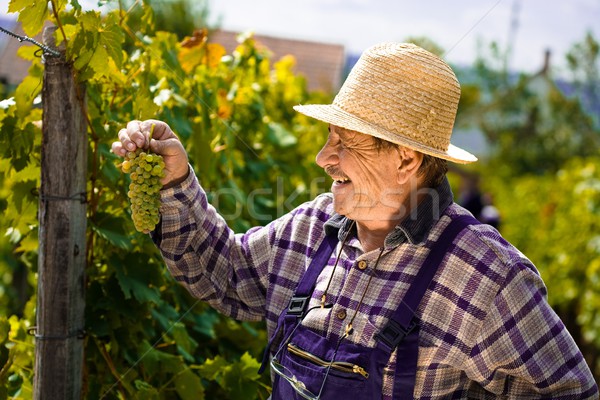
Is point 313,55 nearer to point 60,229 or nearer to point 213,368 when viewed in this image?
point 213,368

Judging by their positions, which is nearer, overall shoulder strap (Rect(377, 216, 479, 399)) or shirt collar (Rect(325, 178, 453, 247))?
overall shoulder strap (Rect(377, 216, 479, 399))

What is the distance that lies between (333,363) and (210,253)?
0.50 metres

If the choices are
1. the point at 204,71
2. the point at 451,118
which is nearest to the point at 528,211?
the point at 204,71

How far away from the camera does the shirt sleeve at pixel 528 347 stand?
1926mm

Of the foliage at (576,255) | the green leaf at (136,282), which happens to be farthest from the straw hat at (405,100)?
the foliage at (576,255)

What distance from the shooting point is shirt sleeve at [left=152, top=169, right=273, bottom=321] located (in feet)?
7.13

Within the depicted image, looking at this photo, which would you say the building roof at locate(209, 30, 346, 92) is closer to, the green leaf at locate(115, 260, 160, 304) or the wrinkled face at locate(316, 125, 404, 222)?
the green leaf at locate(115, 260, 160, 304)

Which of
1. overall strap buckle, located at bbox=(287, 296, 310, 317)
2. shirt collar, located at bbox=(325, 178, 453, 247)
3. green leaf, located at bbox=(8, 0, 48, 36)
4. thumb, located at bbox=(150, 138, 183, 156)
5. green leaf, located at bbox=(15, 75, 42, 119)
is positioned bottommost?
overall strap buckle, located at bbox=(287, 296, 310, 317)

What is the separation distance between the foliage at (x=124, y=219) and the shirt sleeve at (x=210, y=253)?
31cm

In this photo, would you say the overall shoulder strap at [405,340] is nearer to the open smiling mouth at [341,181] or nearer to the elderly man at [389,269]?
the elderly man at [389,269]

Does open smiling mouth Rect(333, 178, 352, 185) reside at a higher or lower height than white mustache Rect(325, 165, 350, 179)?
lower

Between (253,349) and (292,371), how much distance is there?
Answer: 1240 mm

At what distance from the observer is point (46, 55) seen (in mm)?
2193

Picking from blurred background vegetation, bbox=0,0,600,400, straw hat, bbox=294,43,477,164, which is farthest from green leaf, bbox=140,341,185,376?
straw hat, bbox=294,43,477,164
